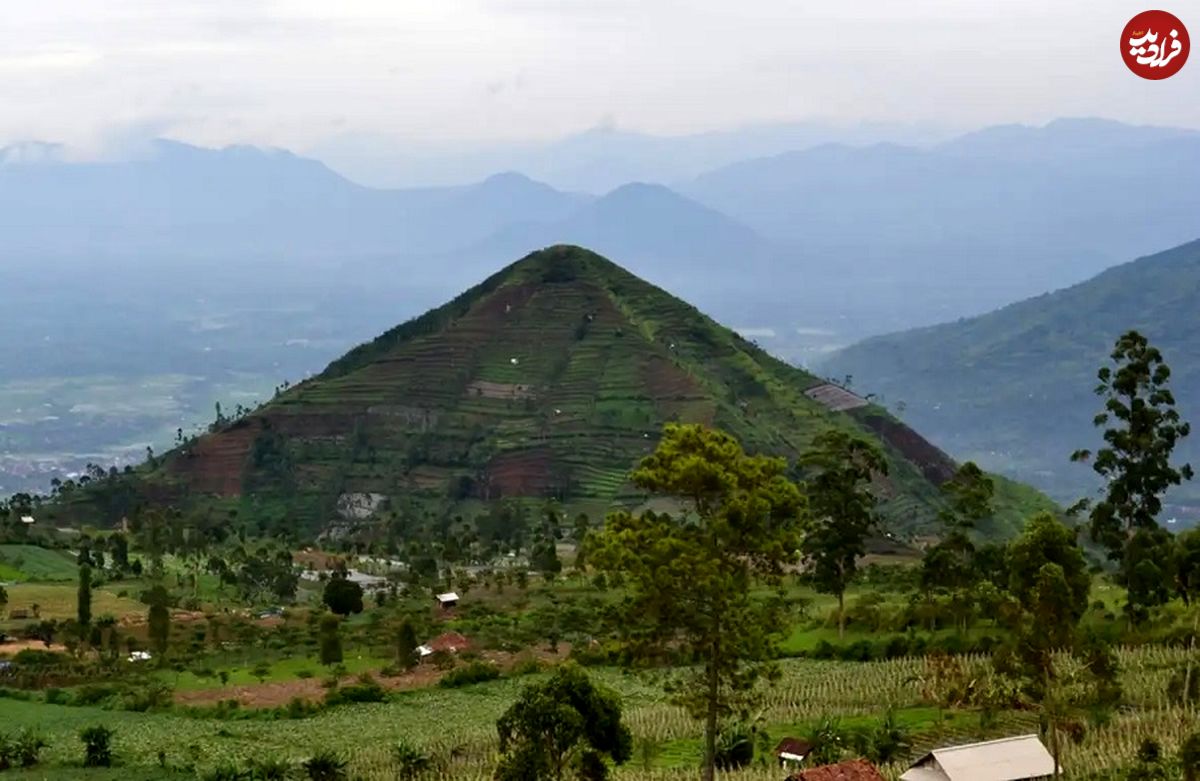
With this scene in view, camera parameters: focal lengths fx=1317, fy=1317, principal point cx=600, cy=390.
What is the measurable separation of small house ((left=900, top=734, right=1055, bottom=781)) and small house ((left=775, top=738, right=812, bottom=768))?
4659 millimetres

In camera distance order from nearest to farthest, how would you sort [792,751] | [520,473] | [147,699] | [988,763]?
[988,763] → [792,751] → [147,699] → [520,473]

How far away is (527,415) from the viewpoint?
133 m

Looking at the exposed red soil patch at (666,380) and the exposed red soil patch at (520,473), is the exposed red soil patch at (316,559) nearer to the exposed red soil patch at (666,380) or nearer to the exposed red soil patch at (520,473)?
the exposed red soil patch at (520,473)

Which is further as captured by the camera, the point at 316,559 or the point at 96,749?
the point at 316,559

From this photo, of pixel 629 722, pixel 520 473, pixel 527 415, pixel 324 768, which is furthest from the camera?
pixel 527 415

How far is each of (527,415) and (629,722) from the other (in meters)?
90.0

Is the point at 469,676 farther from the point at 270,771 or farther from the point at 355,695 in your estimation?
the point at 270,771

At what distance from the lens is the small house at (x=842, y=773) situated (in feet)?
99.6

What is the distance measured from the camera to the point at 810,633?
2313 inches

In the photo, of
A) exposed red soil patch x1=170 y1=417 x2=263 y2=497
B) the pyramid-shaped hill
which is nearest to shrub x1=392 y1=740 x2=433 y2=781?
the pyramid-shaped hill

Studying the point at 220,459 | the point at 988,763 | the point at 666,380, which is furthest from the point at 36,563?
the point at 988,763

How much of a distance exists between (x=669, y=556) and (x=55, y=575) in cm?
7023

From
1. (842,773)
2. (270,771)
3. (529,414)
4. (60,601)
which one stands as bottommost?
A: (270,771)

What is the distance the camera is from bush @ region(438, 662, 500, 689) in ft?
181
